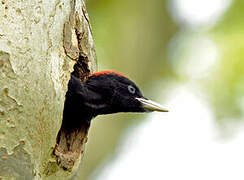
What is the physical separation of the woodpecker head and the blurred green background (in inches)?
112

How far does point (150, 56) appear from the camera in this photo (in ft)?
24.5

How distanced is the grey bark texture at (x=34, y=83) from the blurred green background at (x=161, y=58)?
12.9 feet

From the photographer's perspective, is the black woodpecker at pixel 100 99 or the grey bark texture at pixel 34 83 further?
the black woodpecker at pixel 100 99

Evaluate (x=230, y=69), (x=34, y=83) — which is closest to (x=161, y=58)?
(x=230, y=69)

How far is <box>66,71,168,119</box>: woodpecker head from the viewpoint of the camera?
12.4 ft

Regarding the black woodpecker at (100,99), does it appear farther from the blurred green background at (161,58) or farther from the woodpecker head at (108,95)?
the blurred green background at (161,58)

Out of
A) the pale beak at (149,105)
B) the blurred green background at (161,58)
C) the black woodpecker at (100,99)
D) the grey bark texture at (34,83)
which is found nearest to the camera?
the grey bark texture at (34,83)

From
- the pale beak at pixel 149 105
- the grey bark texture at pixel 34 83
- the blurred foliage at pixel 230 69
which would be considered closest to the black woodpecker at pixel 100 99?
the pale beak at pixel 149 105

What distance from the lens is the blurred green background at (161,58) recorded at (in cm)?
719

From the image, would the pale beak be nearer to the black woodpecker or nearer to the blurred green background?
the black woodpecker

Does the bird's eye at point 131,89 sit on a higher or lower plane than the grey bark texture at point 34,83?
lower

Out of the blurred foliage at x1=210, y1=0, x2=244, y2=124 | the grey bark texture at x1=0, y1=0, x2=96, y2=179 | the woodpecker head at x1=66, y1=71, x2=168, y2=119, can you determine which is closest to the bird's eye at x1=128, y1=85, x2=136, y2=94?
the woodpecker head at x1=66, y1=71, x2=168, y2=119

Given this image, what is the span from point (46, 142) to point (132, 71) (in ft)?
15.4

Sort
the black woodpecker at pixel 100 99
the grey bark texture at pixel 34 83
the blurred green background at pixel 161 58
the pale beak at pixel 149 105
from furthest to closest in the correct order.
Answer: the blurred green background at pixel 161 58 → the pale beak at pixel 149 105 → the black woodpecker at pixel 100 99 → the grey bark texture at pixel 34 83
